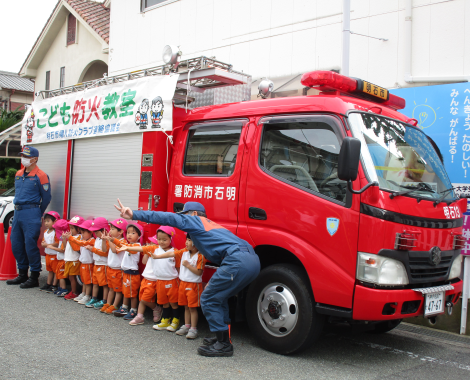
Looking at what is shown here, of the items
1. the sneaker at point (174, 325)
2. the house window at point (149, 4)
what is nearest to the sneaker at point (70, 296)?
the sneaker at point (174, 325)

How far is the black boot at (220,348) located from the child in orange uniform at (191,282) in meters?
0.55

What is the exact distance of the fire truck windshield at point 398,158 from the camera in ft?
13.6

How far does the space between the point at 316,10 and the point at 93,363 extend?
8.02 meters

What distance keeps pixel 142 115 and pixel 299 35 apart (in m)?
5.15

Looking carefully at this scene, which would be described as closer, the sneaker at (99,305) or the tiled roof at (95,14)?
the sneaker at (99,305)

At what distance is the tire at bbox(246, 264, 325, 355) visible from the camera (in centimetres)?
425

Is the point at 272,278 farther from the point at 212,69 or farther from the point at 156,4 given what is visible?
the point at 156,4

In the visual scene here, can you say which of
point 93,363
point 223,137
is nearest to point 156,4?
point 223,137

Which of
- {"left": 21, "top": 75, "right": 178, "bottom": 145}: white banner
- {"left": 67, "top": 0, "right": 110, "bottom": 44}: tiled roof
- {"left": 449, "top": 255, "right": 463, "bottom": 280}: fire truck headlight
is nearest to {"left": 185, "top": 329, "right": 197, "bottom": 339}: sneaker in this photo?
{"left": 21, "top": 75, "right": 178, "bottom": 145}: white banner

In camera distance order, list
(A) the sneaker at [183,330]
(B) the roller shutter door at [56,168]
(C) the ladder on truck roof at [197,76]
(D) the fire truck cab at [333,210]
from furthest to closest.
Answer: (B) the roller shutter door at [56,168]
(C) the ladder on truck roof at [197,76]
(A) the sneaker at [183,330]
(D) the fire truck cab at [333,210]

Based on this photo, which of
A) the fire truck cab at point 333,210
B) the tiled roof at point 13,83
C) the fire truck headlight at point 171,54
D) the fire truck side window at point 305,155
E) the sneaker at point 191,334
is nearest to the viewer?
the fire truck cab at point 333,210

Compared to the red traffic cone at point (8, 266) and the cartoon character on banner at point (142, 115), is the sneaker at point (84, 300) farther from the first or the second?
the cartoon character on banner at point (142, 115)

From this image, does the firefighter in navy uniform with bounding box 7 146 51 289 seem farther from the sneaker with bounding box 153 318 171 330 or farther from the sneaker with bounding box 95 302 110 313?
the sneaker with bounding box 153 318 171 330

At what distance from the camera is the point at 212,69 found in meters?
5.76
